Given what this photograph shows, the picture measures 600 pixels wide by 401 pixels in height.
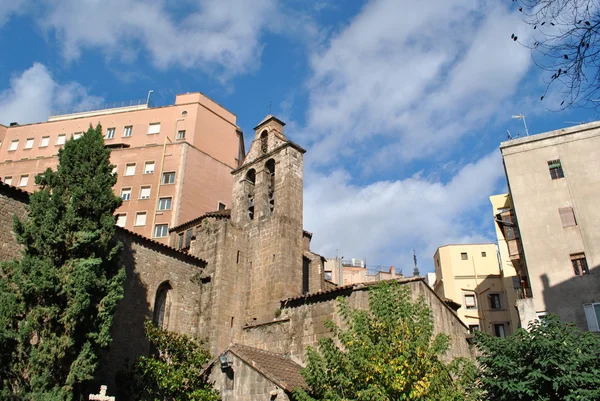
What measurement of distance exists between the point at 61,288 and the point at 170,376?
4156 mm

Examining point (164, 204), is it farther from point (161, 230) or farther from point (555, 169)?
point (555, 169)

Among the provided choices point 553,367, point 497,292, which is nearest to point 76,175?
point 553,367

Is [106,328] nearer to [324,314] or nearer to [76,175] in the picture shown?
[76,175]

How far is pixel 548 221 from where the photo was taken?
789 inches

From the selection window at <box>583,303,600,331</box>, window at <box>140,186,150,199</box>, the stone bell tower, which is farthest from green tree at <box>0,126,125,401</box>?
window at <box>140,186,150,199</box>

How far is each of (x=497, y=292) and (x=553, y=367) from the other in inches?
1103

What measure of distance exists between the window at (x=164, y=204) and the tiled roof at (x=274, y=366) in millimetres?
18711

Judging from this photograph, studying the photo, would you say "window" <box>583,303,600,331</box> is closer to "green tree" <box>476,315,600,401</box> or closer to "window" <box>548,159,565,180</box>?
"window" <box>548,159,565,180</box>

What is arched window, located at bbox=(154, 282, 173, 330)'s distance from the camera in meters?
20.4

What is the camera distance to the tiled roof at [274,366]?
14141 millimetres

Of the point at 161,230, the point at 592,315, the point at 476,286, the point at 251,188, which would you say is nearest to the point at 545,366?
the point at 592,315

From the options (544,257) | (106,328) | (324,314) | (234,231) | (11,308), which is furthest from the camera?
(234,231)

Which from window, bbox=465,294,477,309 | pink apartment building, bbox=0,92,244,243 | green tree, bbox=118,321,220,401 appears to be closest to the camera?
green tree, bbox=118,321,220,401

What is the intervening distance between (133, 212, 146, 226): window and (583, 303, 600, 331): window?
26.4 m
